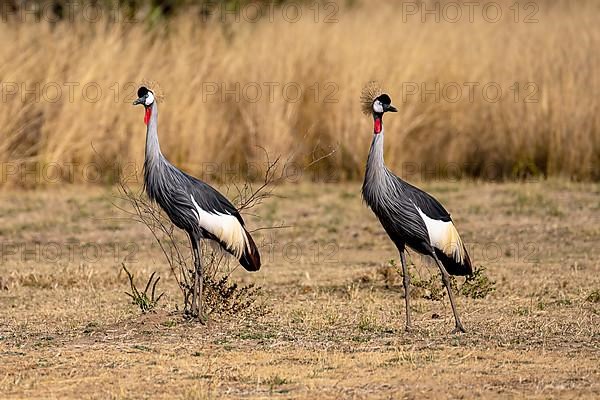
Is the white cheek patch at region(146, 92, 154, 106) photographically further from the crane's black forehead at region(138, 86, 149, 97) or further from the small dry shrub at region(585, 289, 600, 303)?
the small dry shrub at region(585, 289, 600, 303)

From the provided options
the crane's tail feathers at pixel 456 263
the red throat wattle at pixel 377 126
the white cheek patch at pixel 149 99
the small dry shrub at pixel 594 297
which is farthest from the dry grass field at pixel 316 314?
the white cheek patch at pixel 149 99

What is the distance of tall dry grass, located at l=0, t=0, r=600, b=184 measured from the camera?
14273mm

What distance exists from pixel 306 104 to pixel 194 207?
25.0ft

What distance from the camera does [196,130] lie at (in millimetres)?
14586

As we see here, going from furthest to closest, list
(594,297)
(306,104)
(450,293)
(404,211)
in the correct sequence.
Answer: (306,104) < (594,297) < (450,293) < (404,211)

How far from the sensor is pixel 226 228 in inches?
297

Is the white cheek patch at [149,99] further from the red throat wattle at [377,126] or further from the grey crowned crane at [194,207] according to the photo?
the red throat wattle at [377,126]

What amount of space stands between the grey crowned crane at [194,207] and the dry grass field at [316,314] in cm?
53

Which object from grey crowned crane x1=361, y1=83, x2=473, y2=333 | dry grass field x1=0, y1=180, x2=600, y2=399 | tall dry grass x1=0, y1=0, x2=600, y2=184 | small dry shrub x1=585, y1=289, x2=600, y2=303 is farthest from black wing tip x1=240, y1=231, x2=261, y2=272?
tall dry grass x1=0, y1=0, x2=600, y2=184

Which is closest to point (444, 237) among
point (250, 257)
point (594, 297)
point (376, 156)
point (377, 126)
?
point (376, 156)

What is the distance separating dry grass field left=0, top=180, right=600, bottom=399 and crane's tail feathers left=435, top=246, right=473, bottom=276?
0.97 feet

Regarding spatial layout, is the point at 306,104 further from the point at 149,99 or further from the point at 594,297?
the point at 149,99

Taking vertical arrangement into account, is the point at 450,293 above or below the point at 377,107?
below

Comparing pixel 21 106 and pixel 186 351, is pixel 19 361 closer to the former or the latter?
pixel 186 351
